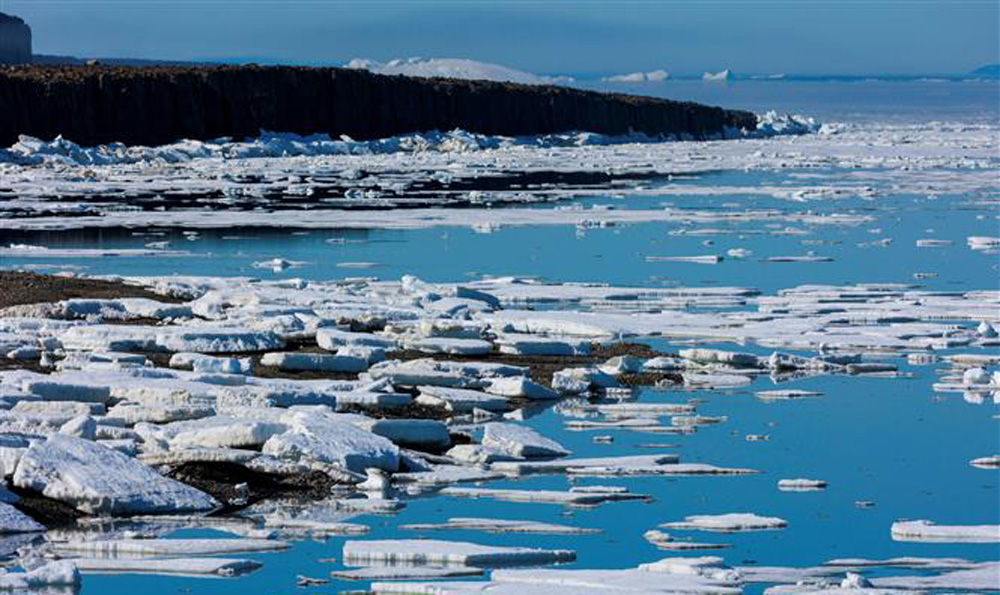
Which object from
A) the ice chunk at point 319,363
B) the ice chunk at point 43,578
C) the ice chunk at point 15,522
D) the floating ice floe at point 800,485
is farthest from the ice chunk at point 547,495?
the ice chunk at point 319,363

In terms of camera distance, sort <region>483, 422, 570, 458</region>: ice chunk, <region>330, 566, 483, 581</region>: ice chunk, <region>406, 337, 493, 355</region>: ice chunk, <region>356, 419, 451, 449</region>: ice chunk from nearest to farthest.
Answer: <region>330, 566, 483, 581</region>: ice chunk → <region>483, 422, 570, 458</region>: ice chunk → <region>356, 419, 451, 449</region>: ice chunk → <region>406, 337, 493, 355</region>: ice chunk

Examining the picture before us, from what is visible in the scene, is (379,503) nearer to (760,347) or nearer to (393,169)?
(760,347)

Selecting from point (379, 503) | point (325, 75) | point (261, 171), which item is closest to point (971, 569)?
point (379, 503)

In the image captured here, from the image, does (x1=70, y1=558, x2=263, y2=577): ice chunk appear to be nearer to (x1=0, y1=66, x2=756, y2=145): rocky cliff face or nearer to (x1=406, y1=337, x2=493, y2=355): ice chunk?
(x1=406, y1=337, x2=493, y2=355): ice chunk

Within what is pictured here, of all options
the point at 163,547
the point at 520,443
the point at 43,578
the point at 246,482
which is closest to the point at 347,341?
the point at 520,443

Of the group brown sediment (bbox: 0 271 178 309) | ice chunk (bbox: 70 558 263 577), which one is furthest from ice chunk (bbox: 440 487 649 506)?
brown sediment (bbox: 0 271 178 309)
